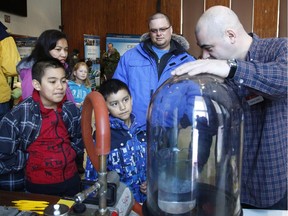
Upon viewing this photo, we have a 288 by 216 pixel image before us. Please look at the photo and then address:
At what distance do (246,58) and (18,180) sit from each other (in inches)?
49.3

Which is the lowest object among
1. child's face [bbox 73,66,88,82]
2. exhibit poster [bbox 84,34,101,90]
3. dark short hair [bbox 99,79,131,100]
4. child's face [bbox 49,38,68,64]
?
dark short hair [bbox 99,79,131,100]

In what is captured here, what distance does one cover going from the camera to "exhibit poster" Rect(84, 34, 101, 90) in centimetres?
688

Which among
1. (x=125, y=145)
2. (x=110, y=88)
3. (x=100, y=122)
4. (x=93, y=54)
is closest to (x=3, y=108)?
(x=110, y=88)

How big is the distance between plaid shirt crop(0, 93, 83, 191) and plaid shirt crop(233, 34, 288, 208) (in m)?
0.99

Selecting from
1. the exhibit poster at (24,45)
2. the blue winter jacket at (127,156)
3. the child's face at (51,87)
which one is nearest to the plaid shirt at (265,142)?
the blue winter jacket at (127,156)

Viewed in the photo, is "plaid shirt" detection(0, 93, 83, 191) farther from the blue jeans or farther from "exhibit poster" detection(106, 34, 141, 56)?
"exhibit poster" detection(106, 34, 141, 56)

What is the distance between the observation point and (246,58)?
124 cm

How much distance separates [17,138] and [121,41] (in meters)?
6.01

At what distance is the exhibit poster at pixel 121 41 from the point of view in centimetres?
728

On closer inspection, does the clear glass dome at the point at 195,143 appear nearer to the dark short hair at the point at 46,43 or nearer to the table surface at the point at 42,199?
the table surface at the point at 42,199

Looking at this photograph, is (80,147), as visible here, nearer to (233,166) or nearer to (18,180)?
(18,180)

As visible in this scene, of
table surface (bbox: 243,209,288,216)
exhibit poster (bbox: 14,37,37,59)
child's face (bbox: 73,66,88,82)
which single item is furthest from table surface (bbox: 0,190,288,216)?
exhibit poster (bbox: 14,37,37,59)

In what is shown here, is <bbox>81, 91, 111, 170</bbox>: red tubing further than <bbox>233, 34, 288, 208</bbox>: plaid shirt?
No

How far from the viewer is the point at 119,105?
1534 mm
